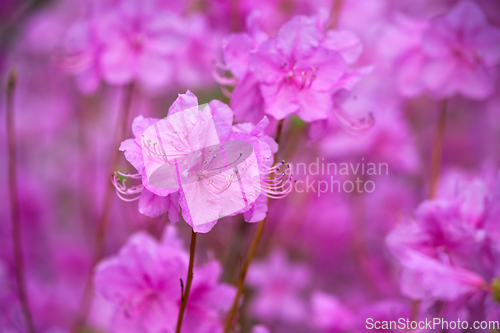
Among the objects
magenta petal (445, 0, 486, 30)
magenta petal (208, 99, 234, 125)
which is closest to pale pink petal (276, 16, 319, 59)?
magenta petal (208, 99, 234, 125)

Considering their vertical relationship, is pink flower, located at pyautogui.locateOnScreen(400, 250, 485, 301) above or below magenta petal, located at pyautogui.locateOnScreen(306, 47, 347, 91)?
below

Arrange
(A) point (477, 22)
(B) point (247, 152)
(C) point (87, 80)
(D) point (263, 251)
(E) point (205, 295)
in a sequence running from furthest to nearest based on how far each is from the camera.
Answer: (D) point (263, 251) → (C) point (87, 80) → (A) point (477, 22) → (E) point (205, 295) → (B) point (247, 152)

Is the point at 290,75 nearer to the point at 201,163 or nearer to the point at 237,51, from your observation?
the point at 237,51

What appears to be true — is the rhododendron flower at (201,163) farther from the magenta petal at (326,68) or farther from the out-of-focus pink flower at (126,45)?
the out-of-focus pink flower at (126,45)

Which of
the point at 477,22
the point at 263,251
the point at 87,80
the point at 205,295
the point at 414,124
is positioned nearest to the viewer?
the point at 205,295

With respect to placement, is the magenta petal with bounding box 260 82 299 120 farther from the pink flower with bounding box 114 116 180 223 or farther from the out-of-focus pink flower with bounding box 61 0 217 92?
the out-of-focus pink flower with bounding box 61 0 217 92

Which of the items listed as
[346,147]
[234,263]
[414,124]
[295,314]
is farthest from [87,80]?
[414,124]

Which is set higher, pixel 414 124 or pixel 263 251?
pixel 414 124

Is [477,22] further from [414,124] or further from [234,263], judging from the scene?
[234,263]
